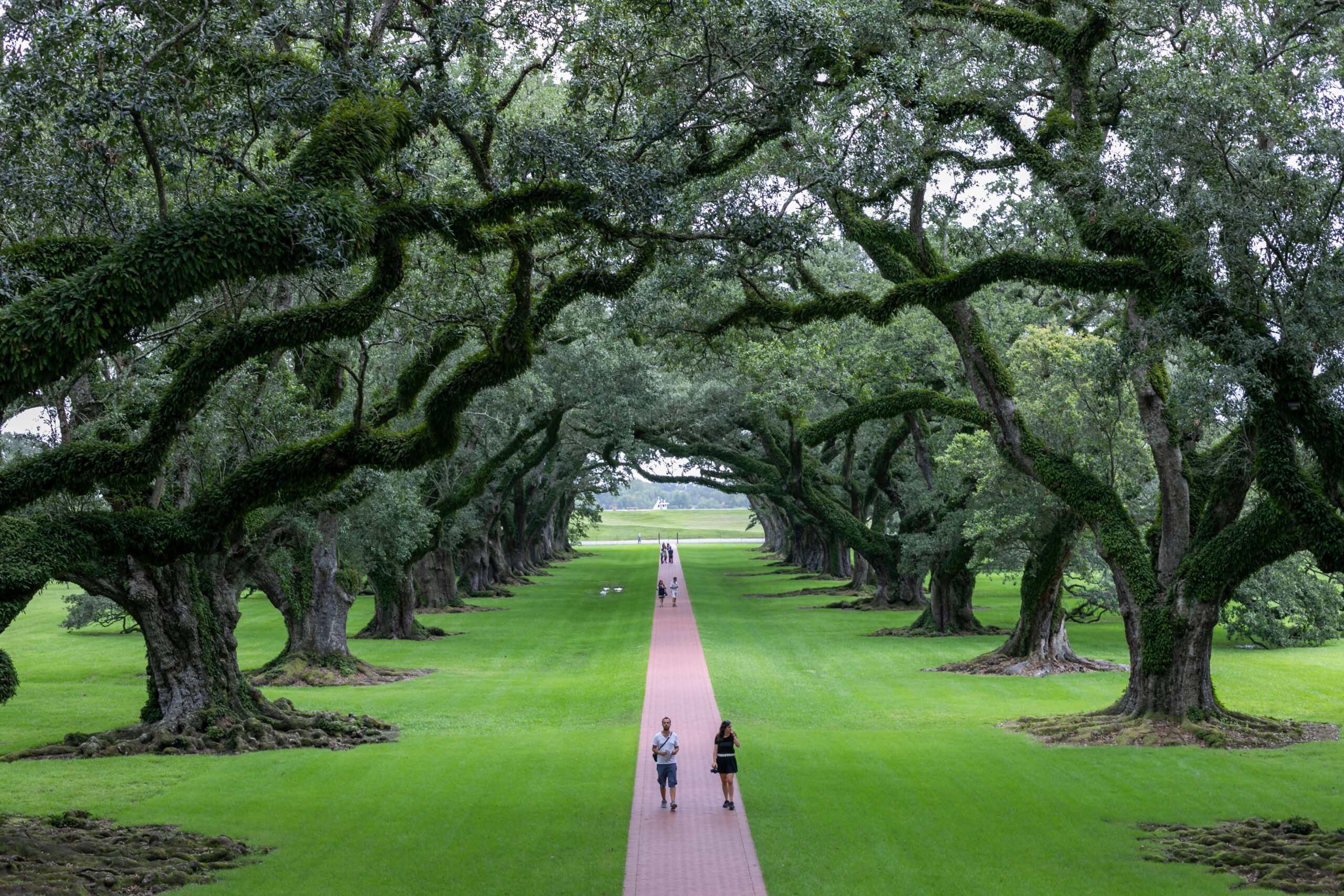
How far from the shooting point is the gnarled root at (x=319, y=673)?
79.2 ft

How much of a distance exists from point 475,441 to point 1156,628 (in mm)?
23943

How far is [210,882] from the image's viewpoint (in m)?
9.97

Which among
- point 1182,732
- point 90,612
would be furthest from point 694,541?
point 1182,732

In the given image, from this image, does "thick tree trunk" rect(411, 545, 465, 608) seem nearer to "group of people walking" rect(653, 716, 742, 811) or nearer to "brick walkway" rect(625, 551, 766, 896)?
"brick walkway" rect(625, 551, 766, 896)

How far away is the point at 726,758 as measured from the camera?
12430 mm

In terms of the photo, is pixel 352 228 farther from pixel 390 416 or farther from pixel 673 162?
pixel 390 416

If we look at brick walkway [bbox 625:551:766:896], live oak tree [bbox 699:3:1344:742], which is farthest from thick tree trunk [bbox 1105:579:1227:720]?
brick walkway [bbox 625:551:766:896]

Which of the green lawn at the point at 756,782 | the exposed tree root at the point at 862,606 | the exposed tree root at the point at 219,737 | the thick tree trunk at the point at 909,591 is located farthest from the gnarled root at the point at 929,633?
the exposed tree root at the point at 219,737

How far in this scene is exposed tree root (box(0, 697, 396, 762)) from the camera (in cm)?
1642

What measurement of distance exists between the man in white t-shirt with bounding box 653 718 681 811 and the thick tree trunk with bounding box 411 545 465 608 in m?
31.4

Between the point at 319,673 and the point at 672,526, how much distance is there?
430ft

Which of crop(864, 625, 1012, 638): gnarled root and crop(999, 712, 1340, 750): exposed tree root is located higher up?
crop(999, 712, 1340, 750): exposed tree root

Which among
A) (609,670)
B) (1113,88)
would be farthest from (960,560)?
(1113,88)

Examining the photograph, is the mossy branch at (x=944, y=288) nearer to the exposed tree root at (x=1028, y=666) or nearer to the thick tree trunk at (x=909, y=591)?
the exposed tree root at (x=1028, y=666)
